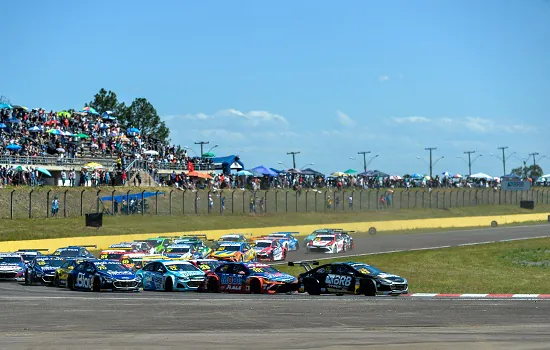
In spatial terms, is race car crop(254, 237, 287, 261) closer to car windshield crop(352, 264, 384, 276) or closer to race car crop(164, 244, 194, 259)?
race car crop(164, 244, 194, 259)

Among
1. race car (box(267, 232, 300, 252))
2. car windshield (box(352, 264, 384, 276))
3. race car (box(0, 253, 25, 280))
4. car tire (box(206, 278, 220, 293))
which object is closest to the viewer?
car windshield (box(352, 264, 384, 276))

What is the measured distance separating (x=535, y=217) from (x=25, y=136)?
48.1m

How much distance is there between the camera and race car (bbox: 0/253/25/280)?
38312mm

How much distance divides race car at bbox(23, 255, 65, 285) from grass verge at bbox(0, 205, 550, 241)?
54.7ft

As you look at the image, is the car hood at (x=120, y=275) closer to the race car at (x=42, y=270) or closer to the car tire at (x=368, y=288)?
the race car at (x=42, y=270)

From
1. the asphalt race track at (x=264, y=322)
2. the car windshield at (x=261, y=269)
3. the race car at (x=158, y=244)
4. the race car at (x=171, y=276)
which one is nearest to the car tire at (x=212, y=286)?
the race car at (x=171, y=276)

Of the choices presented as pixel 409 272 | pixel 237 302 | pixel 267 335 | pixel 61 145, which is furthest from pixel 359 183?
pixel 267 335

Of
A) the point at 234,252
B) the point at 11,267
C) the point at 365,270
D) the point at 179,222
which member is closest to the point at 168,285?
the point at 365,270

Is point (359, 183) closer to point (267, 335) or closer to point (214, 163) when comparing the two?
point (214, 163)

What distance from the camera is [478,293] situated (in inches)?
1185

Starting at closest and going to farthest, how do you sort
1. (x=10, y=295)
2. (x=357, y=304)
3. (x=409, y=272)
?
(x=357, y=304) < (x=10, y=295) < (x=409, y=272)

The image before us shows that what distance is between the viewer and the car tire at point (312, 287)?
2952 cm

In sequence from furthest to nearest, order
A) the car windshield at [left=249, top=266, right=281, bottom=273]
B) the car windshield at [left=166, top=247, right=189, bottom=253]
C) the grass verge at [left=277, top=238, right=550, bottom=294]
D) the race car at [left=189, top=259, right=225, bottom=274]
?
the car windshield at [left=166, top=247, right=189, bottom=253] < the race car at [left=189, top=259, right=225, bottom=274] < the grass verge at [left=277, top=238, right=550, bottom=294] < the car windshield at [left=249, top=266, right=281, bottom=273]

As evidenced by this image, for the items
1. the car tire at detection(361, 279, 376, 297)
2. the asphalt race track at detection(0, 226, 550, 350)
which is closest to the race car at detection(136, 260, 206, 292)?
the asphalt race track at detection(0, 226, 550, 350)
